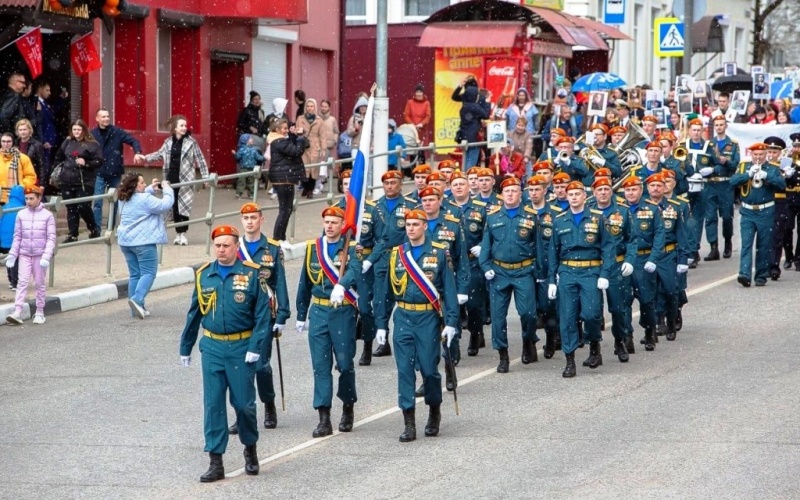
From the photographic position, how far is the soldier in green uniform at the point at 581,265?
14.3 metres

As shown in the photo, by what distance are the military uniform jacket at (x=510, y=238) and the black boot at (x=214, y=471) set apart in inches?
194

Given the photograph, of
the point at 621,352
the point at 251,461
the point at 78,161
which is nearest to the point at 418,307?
the point at 251,461

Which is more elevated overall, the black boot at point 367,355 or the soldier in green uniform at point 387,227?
the soldier in green uniform at point 387,227

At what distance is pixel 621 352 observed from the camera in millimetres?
14828

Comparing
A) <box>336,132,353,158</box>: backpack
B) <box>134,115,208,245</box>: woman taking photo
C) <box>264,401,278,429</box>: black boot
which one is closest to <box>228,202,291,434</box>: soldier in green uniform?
<box>264,401,278,429</box>: black boot

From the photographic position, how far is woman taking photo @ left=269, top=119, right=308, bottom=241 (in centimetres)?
2208

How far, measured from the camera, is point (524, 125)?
28.5 meters

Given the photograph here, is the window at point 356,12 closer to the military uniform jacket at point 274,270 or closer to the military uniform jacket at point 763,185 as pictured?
the military uniform jacket at point 763,185

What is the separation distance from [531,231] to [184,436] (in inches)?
176

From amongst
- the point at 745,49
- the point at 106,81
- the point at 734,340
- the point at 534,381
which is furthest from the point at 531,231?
the point at 745,49

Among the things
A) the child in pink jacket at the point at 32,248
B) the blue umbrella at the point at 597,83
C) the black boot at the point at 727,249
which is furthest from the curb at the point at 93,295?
the blue umbrella at the point at 597,83

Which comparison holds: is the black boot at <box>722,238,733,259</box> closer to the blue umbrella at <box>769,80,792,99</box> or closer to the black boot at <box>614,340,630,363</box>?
the black boot at <box>614,340,630,363</box>

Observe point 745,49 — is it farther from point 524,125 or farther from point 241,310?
point 241,310

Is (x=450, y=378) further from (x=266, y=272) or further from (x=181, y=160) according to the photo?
(x=181, y=160)
